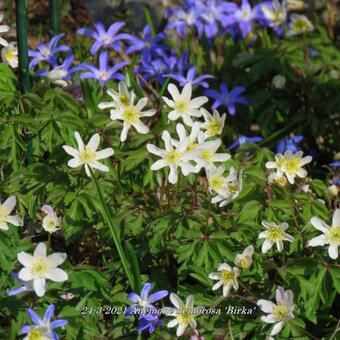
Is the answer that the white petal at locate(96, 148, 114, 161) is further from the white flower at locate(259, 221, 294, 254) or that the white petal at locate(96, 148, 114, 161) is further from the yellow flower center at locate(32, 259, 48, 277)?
the white flower at locate(259, 221, 294, 254)

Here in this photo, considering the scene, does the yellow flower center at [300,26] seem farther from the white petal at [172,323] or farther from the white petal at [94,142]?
the white petal at [172,323]

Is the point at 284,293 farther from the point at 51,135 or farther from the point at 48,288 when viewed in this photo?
the point at 51,135

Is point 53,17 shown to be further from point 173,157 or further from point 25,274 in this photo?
point 25,274

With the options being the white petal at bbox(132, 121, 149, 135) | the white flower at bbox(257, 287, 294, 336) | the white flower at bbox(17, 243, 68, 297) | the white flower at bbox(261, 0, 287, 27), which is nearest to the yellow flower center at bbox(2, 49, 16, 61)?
the white petal at bbox(132, 121, 149, 135)

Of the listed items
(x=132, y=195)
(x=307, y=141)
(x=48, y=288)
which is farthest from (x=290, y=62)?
(x=48, y=288)

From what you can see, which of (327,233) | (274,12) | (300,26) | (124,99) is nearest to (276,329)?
(327,233)

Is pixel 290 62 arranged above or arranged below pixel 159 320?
above

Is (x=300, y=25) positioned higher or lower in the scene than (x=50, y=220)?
higher
